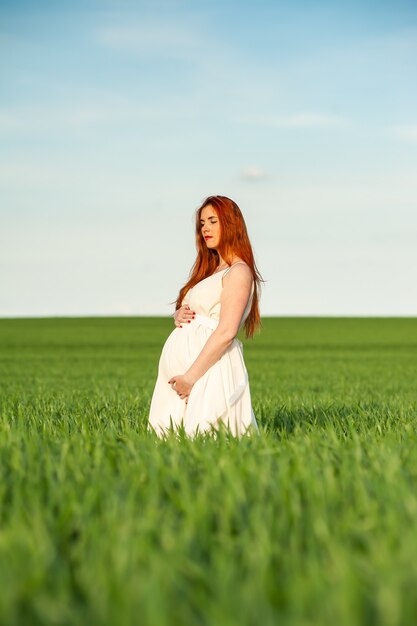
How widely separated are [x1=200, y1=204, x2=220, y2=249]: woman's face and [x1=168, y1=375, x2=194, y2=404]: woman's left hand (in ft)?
3.38

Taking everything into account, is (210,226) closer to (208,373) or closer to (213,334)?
(213,334)

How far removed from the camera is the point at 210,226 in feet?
21.5

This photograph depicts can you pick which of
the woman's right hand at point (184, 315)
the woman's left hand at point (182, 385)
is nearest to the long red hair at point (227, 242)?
the woman's right hand at point (184, 315)

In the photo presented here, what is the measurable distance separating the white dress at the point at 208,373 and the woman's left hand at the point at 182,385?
0.05 m

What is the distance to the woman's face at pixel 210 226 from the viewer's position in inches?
257

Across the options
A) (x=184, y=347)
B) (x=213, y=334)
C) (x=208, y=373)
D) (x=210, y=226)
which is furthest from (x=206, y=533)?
(x=210, y=226)

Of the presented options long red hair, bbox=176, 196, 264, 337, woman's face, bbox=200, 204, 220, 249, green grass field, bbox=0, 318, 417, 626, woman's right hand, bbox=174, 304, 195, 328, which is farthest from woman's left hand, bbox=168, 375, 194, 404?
woman's face, bbox=200, 204, 220, 249

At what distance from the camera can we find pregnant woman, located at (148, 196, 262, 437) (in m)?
6.50

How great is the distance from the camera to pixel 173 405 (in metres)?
7.02

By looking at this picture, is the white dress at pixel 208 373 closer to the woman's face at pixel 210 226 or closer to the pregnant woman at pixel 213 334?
the pregnant woman at pixel 213 334

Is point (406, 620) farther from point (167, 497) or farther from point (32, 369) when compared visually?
point (32, 369)

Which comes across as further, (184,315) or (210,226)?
(184,315)

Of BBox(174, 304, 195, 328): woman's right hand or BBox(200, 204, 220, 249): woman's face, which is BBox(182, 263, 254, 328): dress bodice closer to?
BBox(174, 304, 195, 328): woman's right hand

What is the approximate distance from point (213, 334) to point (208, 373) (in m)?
0.36
